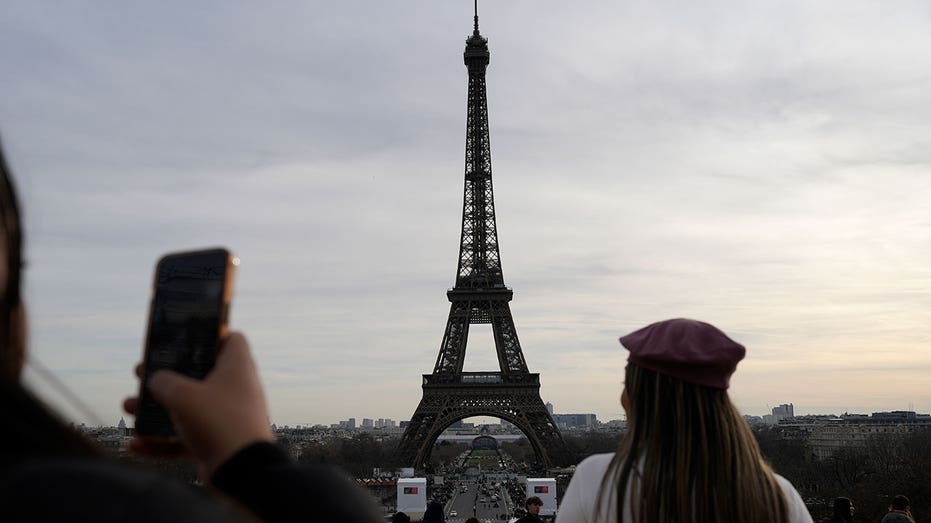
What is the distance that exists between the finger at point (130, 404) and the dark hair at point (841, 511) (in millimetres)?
8162

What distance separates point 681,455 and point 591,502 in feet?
1.10

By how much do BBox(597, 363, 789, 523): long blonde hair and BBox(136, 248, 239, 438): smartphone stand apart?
1.64m

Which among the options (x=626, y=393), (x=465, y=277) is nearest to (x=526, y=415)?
(x=465, y=277)

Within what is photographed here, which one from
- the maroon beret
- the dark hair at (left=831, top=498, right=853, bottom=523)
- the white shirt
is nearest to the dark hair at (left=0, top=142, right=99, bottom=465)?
the white shirt

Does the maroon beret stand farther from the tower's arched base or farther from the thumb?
the tower's arched base

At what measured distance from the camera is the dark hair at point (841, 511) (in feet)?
27.7

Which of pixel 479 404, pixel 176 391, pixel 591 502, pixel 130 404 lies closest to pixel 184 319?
pixel 130 404

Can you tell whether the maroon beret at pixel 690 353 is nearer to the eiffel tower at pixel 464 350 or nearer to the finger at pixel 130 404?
the finger at pixel 130 404

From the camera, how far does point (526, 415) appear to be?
51406mm

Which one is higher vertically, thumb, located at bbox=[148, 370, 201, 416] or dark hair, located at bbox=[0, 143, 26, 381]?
dark hair, located at bbox=[0, 143, 26, 381]

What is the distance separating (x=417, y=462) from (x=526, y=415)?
272 inches

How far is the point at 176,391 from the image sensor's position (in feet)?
4.42

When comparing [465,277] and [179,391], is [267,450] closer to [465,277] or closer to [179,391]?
[179,391]

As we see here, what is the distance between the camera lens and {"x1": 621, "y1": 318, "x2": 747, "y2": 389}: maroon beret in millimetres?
3023
